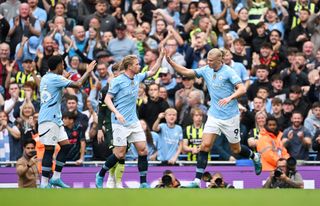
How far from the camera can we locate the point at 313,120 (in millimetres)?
25750

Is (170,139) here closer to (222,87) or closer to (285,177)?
(285,177)

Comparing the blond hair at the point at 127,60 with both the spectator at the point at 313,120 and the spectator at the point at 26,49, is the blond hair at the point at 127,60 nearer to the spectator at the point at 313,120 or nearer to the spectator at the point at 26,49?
the spectator at the point at 313,120

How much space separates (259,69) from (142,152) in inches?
239

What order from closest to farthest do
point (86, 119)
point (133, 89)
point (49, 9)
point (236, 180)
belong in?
point (133, 89)
point (236, 180)
point (86, 119)
point (49, 9)

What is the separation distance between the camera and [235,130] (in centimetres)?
2161

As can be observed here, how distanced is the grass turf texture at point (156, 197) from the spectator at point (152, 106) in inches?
280

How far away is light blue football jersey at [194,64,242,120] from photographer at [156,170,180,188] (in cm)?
139

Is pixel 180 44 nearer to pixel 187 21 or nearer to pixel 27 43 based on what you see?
pixel 187 21

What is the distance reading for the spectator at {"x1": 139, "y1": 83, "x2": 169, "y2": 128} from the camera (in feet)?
86.6

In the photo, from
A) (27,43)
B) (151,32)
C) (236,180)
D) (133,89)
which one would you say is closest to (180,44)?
(151,32)

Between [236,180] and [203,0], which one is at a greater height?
[203,0]

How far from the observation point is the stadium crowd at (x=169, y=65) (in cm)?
2534

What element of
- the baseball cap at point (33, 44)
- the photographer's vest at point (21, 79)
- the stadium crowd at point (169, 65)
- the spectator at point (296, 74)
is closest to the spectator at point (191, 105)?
the stadium crowd at point (169, 65)

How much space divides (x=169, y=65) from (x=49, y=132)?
6844 mm
